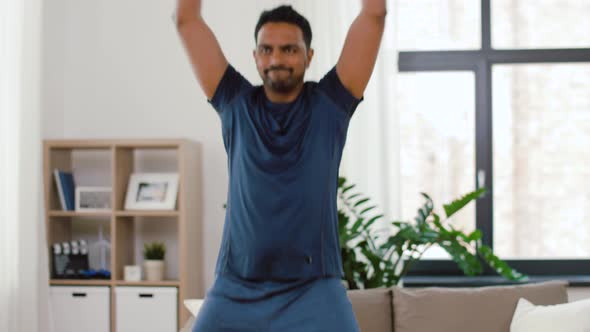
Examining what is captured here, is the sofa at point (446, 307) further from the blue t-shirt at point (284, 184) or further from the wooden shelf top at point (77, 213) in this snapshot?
the blue t-shirt at point (284, 184)

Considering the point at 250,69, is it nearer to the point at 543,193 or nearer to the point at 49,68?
the point at 49,68

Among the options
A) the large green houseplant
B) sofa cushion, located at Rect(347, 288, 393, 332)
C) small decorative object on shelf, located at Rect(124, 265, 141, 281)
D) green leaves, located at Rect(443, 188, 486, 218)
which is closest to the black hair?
sofa cushion, located at Rect(347, 288, 393, 332)

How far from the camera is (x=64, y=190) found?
3.64 meters

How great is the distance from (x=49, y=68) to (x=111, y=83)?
1.09 feet

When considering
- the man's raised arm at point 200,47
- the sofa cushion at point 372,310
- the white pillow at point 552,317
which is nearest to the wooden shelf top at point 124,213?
the sofa cushion at point 372,310

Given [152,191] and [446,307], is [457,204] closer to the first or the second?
[446,307]

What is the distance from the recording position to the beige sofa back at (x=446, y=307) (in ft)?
9.72

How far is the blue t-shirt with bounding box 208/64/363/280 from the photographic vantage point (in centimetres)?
139

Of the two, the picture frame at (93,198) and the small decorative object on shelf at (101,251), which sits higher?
the picture frame at (93,198)

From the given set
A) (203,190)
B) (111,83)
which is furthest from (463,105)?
(111,83)

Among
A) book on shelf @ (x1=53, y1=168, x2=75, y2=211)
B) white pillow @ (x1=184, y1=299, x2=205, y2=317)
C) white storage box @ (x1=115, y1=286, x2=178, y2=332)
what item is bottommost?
white storage box @ (x1=115, y1=286, x2=178, y2=332)

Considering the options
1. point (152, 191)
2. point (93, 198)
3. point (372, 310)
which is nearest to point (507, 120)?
point (372, 310)

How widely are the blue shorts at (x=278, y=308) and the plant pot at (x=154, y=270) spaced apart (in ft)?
7.36

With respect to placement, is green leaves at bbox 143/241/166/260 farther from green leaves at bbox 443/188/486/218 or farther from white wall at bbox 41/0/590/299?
green leaves at bbox 443/188/486/218
